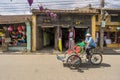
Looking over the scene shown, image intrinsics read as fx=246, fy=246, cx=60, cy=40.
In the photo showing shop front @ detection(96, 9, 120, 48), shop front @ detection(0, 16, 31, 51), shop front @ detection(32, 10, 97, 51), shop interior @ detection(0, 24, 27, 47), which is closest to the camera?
shop front @ detection(32, 10, 97, 51)

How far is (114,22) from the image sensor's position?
90.3 feet

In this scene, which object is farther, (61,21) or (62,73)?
(61,21)

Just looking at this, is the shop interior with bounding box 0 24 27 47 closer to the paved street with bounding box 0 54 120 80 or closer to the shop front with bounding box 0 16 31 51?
the shop front with bounding box 0 16 31 51

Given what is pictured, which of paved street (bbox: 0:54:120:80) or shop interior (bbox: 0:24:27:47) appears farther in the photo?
shop interior (bbox: 0:24:27:47)

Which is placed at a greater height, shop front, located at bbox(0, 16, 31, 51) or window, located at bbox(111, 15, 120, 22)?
window, located at bbox(111, 15, 120, 22)

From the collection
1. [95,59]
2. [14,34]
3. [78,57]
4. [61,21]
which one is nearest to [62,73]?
[78,57]

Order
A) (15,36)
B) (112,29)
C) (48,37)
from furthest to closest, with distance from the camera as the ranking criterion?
(48,37) < (112,29) < (15,36)

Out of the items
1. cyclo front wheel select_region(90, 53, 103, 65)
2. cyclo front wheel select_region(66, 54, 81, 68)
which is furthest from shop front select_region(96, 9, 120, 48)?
cyclo front wheel select_region(66, 54, 81, 68)

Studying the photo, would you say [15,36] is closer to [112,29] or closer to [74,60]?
[112,29]

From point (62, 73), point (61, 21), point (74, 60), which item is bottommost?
point (62, 73)

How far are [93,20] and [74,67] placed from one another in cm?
1129

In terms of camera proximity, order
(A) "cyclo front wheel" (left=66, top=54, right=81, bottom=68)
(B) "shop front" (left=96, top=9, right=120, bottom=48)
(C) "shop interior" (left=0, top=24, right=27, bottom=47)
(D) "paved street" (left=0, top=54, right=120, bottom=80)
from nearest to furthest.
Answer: (D) "paved street" (left=0, top=54, right=120, bottom=80), (A) "cyclo front wheel" (left=66, top=54, right=81, bottom=68), (C) "shop interior" (left=0, top=24, right=27, bottom=47), (B) "shop front" (left=96, top=9, right=120, bottom=48)

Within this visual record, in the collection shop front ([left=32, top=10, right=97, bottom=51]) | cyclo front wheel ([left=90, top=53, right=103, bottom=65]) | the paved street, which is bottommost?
the paved street

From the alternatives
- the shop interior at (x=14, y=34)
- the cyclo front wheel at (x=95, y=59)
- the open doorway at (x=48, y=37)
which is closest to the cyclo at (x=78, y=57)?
the cyclo front wheel at (x=95, y=59)
